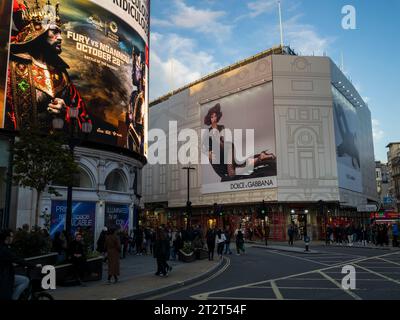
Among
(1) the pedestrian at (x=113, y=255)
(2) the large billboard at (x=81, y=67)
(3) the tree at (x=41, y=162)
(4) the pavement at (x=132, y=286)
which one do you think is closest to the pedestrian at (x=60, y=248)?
(4) the pavement at (x=132, y=286)

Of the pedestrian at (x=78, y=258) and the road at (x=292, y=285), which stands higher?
the pedestrian at (x=78, y=258)

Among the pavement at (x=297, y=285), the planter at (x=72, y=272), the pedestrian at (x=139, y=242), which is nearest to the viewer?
the pavement at (x=297, y=285)

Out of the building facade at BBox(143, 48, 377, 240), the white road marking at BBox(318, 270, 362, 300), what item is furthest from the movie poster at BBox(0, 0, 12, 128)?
the building facade at BBox(143, 48, 377, 240)

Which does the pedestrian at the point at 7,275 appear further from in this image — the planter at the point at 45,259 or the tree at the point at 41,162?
the tree at the point at 41,162

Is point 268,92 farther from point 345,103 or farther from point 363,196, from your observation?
point 363,196

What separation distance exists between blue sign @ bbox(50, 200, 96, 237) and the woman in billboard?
2495 centimetres

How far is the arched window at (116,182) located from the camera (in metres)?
34.7

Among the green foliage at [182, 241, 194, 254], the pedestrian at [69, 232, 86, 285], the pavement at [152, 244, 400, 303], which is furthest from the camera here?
the green foliage at [182, 241, 194, 254]

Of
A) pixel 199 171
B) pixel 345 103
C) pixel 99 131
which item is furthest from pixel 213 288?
pixel 345 103

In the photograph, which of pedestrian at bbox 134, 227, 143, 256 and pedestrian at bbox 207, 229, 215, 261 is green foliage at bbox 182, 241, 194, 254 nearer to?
pedestrian at bbox 207, 229, 215, 261

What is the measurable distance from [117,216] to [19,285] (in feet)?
83.9

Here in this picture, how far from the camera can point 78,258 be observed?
44.0ft

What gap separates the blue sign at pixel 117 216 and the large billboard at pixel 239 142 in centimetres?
2031

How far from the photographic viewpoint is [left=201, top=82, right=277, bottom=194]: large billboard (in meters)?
49.2
